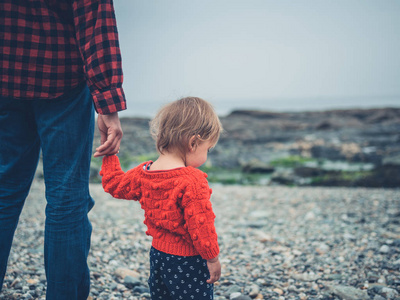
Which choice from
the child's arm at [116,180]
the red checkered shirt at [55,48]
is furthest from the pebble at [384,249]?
the red checkered shirt at [55,48]

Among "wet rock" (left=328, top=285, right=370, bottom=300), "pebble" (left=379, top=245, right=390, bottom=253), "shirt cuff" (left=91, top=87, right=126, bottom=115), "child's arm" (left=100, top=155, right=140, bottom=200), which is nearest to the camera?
"shirt cuff" (left=91, top=87, right=126, bottom=115)

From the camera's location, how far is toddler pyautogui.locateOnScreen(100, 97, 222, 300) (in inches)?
67.1

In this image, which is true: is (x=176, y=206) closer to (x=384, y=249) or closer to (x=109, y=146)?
(x=109, y=146)

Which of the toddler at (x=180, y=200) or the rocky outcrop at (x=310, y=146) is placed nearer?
the toddler at (x=180, y=200)

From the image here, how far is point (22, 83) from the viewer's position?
5.86 ft

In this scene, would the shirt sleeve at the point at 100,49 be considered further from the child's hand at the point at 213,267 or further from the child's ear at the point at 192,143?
the child's hand at the point at 213,267

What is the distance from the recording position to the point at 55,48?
183cm

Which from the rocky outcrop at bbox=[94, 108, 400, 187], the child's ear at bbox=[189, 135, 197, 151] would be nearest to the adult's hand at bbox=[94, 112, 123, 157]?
the child's ear at bbox=[189, 135, 197, 151]

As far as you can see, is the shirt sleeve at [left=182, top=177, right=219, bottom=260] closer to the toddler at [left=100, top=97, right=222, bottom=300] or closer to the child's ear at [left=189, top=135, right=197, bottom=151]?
the toddler at [left=100, top=97, right=222, bottom=300]

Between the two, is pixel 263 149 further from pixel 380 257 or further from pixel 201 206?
pixel 201 206

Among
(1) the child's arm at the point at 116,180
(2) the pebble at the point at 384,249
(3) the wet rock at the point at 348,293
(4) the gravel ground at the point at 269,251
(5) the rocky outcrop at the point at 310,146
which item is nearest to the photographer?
(1) the child's arm at the point at 116,180

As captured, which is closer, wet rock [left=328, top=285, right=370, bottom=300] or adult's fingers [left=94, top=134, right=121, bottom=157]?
adult's fingers [left=94, top=134, right=121, bottom=157]

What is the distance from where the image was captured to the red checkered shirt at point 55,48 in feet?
5.77

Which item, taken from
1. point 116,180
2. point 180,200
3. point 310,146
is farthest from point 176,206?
point 310,146
